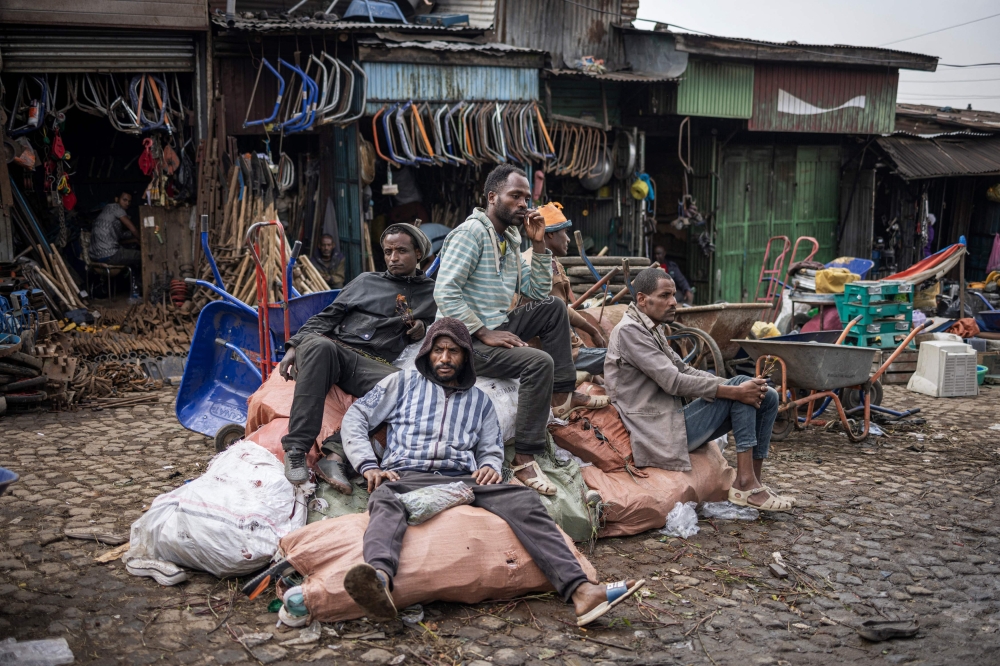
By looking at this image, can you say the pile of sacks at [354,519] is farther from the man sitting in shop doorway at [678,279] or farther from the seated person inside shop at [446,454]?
the man sitting in shop doorway at [678,279]

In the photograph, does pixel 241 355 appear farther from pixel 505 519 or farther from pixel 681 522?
pixel 681 522

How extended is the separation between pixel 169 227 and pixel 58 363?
3357 millimetres

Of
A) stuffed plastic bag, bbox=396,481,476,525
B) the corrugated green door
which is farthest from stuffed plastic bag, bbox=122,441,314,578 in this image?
the corrugated green door

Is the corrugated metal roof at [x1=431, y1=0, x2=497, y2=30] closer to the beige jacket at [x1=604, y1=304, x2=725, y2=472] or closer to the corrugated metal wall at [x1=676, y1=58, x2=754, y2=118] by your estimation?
the corrugated metal wall at [x1=676, y1=58, x2=754, y2=118]

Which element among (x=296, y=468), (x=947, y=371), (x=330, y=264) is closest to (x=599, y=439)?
(x=296, y=468)

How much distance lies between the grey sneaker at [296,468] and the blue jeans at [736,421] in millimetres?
2299

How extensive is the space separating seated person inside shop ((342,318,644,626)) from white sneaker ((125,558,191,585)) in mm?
947

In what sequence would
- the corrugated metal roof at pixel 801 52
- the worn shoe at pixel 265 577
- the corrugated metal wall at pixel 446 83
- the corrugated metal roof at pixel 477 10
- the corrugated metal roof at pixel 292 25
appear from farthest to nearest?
the corrugated metal roof at pixel 477 10, the corrugated metal roof at pixel 801 52, the corrugated metal wall at pixel 446 83, the corrugated metal roof at pixel 292 25, the worn shoe at pixel 265 577

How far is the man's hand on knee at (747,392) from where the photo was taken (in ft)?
16.5

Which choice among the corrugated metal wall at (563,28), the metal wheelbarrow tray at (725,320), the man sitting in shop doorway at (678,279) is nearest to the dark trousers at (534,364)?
the metal wheelbarrow tray at (725,320)

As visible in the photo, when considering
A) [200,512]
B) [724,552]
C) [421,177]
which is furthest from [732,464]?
[421,177]

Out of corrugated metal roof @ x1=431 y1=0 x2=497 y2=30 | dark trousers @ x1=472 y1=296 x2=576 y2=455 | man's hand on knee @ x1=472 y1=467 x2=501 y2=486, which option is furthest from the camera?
corrugated metal roof @ x1=431 y1=0 x2=497 y2=30

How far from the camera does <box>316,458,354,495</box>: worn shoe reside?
4.52 m

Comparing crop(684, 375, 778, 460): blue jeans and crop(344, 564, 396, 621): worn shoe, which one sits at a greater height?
crop(684, 375, 778, 460): blue jeans
